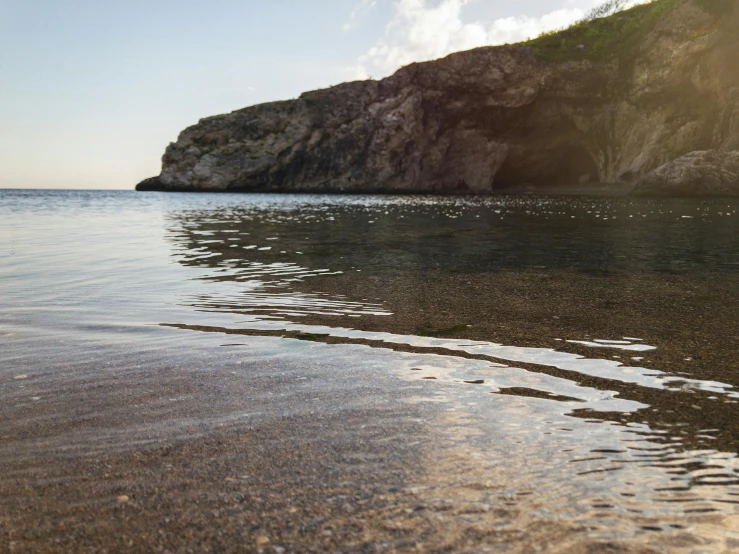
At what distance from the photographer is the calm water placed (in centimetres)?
290

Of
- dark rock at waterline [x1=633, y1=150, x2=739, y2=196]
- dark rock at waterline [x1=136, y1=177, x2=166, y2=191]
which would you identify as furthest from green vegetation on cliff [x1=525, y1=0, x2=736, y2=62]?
dark rock at waterline [x1=136, y1=177, x2=166, y2=191]

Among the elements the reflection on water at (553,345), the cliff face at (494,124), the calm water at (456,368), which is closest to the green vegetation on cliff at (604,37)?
the cliff face at (494,124)

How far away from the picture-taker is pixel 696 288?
8.97 metres

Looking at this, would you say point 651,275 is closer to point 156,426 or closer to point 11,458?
point 156,426

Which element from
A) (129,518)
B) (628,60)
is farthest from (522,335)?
(628,60)

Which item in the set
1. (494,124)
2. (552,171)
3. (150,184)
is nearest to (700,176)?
(494,124)

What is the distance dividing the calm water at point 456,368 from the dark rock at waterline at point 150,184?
9992 cm

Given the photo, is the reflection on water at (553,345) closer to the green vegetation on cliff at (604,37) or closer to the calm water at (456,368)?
the calm water at (456,368)

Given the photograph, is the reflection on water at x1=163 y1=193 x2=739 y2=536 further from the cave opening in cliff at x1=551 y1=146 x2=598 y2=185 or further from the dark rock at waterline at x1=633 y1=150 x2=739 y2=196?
the cave opening in cliff at x1=551 y1=146 x2=598 y2=185

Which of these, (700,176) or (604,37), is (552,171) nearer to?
(604,37)

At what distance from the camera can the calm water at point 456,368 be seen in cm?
290

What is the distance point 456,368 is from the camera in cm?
496

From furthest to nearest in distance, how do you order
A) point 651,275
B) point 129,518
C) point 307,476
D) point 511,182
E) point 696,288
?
1. point 511,182
2. point 651,275
3. point 696,288
4. point 307,476
5. point 129,518

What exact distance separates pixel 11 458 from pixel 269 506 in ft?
5.22
